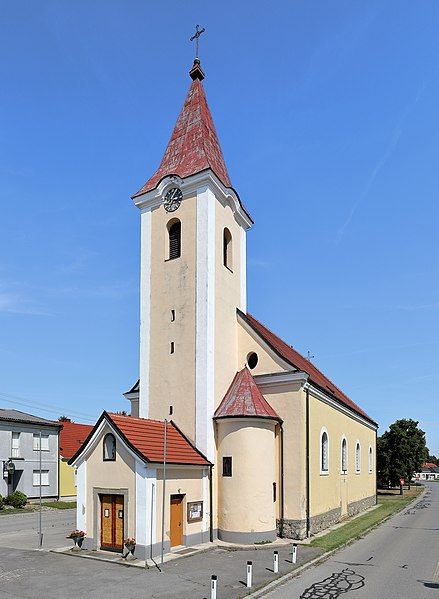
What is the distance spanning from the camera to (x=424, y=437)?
65.7 meters

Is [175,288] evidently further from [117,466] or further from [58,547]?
[58,547]

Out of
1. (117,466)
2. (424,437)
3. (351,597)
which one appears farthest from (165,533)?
(424,437)

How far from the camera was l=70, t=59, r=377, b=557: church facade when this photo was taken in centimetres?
2077

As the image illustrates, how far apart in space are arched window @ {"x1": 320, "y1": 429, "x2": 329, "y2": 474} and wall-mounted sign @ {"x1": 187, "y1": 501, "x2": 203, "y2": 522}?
26.0ft

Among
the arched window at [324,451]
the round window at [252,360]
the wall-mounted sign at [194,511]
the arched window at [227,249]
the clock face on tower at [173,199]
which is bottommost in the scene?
the wall-mounted sign at [194,511]

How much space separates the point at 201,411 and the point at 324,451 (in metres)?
8.51

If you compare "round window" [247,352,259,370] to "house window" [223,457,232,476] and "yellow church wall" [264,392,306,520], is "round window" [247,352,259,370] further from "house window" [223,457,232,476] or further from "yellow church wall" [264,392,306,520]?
"house window" [223,457,232,476]

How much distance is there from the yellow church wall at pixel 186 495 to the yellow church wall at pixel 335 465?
5452 mm

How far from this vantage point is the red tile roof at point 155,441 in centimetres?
2030

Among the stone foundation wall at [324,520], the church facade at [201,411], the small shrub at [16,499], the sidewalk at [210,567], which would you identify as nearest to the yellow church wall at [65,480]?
the small shrub at [16,499]

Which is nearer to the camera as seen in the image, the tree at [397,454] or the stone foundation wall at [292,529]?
the stone foundation wall at [292,529]

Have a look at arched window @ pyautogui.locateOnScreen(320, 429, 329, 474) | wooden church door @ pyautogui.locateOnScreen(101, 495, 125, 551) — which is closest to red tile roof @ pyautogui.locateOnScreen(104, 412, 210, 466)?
wooden church door @ pyautogui.locateOnScreen(101, 495, 125, 551)

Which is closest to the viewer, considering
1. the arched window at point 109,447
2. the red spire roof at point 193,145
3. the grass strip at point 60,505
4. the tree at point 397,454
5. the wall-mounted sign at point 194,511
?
the arched window at point 109,447

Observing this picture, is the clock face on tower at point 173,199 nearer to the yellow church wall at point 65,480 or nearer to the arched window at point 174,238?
the arched window at point 174,238
